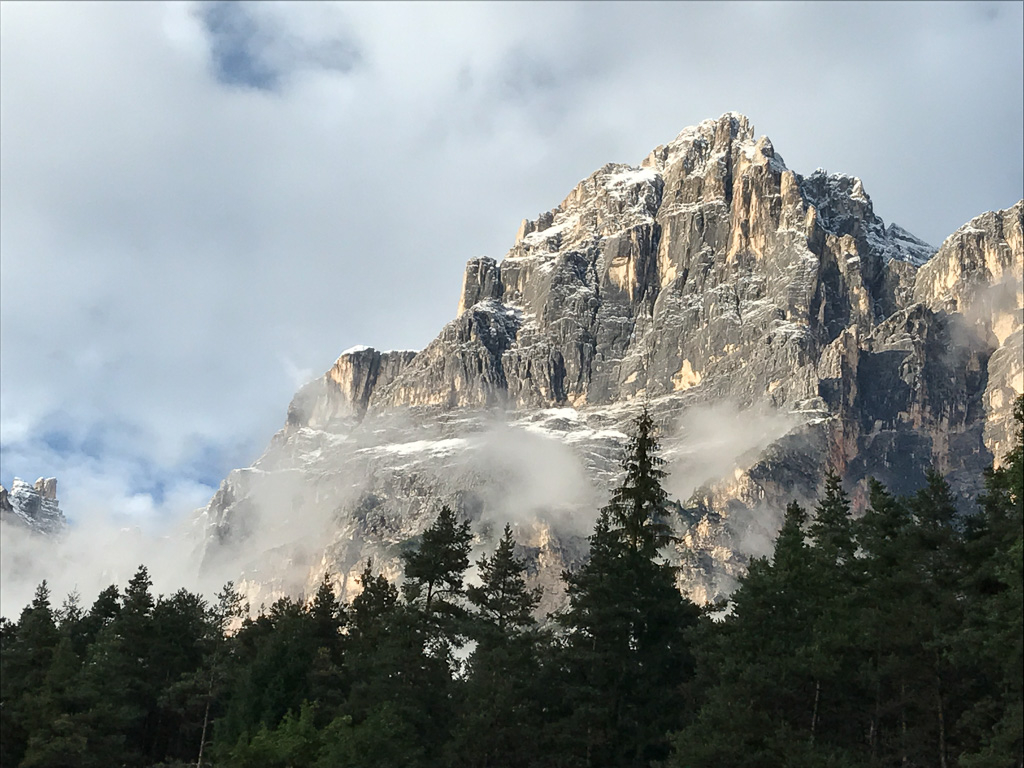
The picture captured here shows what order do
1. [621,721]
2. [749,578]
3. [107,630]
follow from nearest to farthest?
[749,578], [621,721], [107,630]

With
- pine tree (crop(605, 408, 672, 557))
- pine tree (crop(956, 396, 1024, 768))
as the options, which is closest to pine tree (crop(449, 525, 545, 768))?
pine tree (crop(605, 408, 672, 557))

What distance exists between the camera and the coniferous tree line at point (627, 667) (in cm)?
3409

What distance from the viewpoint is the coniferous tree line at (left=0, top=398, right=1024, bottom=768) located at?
112 ft

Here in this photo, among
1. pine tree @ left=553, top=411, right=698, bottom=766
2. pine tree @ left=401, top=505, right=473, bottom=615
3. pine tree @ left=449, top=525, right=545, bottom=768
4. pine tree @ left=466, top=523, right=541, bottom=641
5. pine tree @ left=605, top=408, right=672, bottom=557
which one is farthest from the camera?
pine tree @ left=401, top=505, right=473, bottom=615

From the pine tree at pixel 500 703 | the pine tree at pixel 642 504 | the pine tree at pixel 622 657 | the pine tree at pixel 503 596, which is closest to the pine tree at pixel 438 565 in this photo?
the pine tree at pixel 503 596

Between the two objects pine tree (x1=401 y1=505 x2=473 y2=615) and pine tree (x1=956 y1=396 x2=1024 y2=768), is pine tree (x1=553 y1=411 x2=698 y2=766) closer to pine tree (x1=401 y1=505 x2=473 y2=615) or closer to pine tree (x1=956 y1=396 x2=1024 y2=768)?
pine tree (x1=401 y1=505 x2=473 y2=615)

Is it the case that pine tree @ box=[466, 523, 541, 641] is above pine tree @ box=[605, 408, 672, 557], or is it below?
below

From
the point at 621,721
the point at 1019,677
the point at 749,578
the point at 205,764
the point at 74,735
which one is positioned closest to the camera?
the point at 1019,677

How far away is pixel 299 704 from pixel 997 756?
110 ft

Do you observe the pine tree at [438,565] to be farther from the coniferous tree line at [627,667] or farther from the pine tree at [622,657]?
the pine tree at [622,657]

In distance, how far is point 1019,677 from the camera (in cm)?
2795

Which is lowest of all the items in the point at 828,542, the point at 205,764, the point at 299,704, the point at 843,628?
the point at 205,764

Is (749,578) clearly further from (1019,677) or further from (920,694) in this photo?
(1019,677)

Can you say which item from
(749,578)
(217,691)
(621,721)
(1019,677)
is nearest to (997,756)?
(1019,677)
